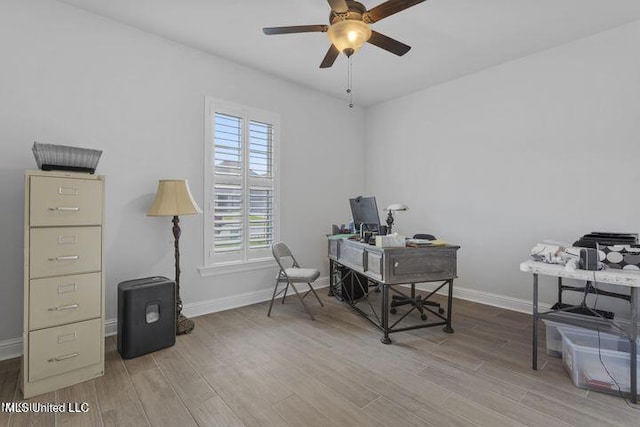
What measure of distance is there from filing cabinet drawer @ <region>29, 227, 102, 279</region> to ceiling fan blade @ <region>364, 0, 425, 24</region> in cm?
252

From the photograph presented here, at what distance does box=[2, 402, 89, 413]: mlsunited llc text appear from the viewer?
185 centimetres

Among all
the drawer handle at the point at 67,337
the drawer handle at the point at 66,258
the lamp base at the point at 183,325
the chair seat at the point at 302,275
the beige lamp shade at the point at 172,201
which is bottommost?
the lamp base at the point at 183,325

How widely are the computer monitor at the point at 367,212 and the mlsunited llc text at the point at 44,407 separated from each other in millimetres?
2707

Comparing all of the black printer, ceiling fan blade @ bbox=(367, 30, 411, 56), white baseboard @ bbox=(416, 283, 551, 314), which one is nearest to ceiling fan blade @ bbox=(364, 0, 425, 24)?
ceiling fan blade @ bbox=(367, 30, 411, 56)

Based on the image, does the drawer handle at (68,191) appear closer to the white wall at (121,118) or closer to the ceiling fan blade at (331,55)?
the white wall at (121,118)

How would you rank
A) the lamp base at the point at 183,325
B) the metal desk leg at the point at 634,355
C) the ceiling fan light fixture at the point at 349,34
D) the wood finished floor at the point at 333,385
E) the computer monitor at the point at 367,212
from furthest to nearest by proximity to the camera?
the computer monitor at the point at 367,212, the lamp base at the point at 183,325, the ceiling fan light fixture at the point at 349,34, the metal desk leg at the point at 634,355, the wood finished floor at the point at 333,385

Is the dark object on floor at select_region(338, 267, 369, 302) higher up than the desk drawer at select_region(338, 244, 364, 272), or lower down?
lower down

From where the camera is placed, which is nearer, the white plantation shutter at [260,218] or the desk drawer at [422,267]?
the desk drawer at [422,267]

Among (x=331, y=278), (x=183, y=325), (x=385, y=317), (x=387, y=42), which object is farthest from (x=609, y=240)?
(x=183, y=325)

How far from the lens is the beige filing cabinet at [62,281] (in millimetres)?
1985

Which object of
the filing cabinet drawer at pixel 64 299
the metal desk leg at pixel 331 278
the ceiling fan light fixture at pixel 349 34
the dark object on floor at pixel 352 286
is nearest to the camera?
the filing cabinet drawer at pixel 64 299

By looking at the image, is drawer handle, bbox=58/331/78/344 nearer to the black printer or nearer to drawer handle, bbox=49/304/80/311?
drawer handle, bbox=49/304/80/311

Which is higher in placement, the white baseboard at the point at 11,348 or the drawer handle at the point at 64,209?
the drawer handle at the point at 64,209

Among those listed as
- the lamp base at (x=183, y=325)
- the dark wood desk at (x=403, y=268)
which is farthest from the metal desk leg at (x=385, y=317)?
the lamp base at (x=183, y=325)
